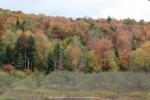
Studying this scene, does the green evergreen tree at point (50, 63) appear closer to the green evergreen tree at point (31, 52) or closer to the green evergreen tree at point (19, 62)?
the green evergreen tree at point (31, 52)

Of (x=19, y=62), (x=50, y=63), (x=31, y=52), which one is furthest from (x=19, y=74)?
(x=31, y=52)

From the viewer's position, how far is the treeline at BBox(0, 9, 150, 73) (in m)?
84.6

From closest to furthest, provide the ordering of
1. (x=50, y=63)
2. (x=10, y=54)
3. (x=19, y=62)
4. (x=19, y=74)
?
(x=19, y=74) → (x=19, y=62) → (x=10, y=54) → (x=50, y=63)

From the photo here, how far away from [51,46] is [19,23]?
25325mm

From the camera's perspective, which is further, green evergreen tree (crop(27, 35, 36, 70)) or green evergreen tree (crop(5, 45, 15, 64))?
green evergreen tree (crop(27, 35, 36, 70))

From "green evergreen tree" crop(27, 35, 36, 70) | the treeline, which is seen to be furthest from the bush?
"green evergreen tree" crop(27, 35, 36, 70)

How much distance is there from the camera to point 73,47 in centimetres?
9806

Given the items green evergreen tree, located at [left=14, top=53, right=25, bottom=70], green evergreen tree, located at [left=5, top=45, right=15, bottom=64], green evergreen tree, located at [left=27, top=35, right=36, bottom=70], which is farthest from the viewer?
green evergreen tree, located at [left=27, top=35, right=36, bottom=70]

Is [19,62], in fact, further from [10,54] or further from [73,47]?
[73,47]

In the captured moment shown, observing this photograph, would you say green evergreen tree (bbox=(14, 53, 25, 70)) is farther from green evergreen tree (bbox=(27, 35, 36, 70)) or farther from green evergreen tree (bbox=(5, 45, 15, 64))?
green evergreen tree (bbox=(27, 35, 36, 70))

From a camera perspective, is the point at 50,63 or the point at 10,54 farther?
the point at 50,63

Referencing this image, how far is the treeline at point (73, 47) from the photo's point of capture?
84.6 meters

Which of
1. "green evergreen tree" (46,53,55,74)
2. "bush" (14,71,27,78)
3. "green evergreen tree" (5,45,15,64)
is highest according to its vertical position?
"green evergreen tree" (5,45,15,64)

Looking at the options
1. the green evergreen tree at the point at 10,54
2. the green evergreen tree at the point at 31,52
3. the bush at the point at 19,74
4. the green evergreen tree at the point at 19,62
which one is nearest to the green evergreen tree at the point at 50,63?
the green evergreen tree at the point at 31,52
